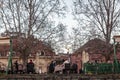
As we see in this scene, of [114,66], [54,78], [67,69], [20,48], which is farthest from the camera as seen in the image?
[20,48]

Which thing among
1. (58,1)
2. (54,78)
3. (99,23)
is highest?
(58,1)

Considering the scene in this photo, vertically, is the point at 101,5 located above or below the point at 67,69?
above

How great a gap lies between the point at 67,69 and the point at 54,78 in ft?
18.4

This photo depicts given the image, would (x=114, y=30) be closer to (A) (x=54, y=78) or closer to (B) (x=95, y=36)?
(B) (x=95, y=36)

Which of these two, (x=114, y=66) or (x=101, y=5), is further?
(x=101, y=5)

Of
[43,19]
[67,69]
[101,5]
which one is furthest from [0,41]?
[101,5]

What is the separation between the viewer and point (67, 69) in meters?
29.1

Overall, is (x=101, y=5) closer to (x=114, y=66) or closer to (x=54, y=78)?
(x=114, y=66)

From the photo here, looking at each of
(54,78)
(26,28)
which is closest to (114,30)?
(26,28)

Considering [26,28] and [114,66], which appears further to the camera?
[26,28]

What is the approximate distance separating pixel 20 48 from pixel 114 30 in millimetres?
9961

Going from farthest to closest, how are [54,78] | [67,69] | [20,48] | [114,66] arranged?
[20,48]
[67,69]
[114,66]
[54,78]

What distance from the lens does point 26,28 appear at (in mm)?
38250

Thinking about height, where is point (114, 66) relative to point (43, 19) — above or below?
below
